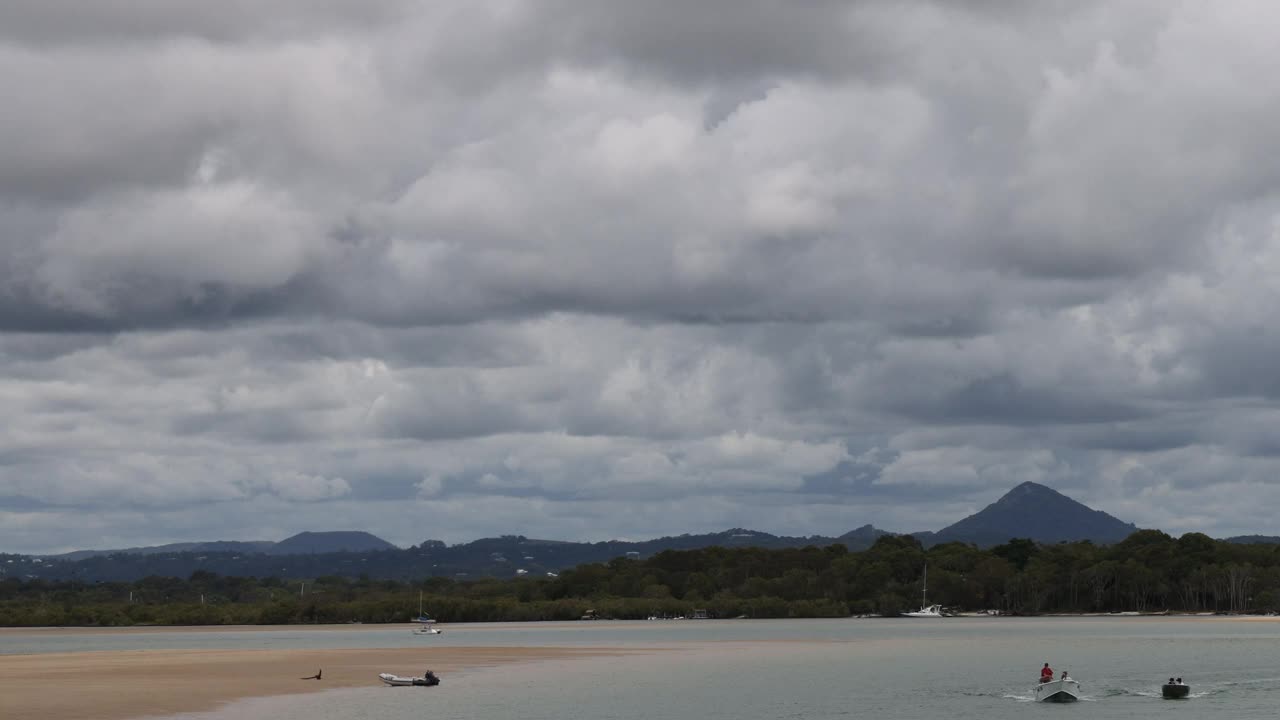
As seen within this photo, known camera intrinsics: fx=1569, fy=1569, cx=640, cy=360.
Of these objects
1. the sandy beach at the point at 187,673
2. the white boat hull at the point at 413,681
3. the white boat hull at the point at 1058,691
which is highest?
the white boat hull at the point at 1058,691

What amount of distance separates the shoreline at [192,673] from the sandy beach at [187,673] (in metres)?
0.06

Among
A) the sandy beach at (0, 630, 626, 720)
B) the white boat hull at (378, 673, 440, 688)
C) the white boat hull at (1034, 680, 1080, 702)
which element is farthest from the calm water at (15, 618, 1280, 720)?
the sandy beach at (0, 630, 626, 720)

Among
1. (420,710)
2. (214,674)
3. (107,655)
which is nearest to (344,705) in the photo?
(420,710)

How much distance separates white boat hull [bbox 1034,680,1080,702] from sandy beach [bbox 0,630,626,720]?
4184 cm

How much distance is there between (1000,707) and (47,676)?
6387 cm

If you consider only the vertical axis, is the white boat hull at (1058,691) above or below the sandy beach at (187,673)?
above

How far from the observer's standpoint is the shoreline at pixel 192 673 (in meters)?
83.6

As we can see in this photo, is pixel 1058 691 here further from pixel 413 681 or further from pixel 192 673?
pixel 192 673

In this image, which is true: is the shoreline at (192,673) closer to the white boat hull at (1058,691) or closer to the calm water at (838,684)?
the calm water at (838,684)

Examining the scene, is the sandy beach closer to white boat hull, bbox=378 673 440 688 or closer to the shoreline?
the shoreline

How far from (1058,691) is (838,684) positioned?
16045mm

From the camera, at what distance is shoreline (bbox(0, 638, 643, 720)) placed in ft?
274

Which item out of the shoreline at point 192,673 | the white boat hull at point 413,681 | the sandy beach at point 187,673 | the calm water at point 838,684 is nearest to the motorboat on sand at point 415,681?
the white boat hull at point 413,681

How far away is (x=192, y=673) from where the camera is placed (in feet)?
373
